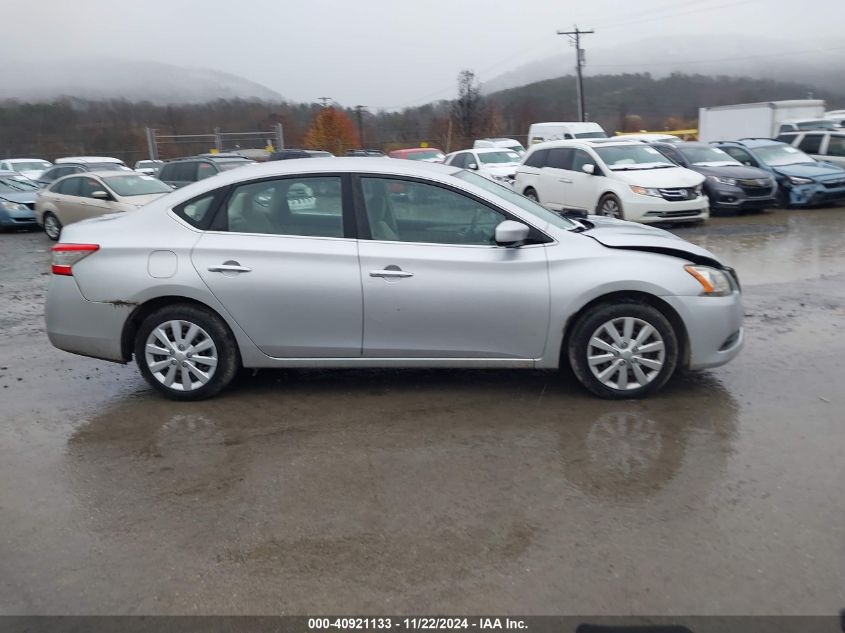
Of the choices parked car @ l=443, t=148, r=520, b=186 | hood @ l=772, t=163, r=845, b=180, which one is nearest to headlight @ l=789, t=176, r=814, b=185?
hood @ l=772, t=163, r=845, b=180

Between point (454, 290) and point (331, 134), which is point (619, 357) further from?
point (331, 134)

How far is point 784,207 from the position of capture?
1677 cm

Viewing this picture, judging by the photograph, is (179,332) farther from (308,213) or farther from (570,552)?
(570,552)

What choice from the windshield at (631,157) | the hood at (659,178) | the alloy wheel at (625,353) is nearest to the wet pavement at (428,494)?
the alloy wheel at (625,353)

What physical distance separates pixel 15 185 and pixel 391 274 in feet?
63.5

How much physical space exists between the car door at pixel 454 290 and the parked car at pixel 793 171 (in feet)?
44.7

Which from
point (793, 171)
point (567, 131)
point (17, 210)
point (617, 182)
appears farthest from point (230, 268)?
point (567, 131)

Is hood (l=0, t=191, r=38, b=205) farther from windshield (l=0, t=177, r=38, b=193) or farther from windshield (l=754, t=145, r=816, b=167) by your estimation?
windshield (l=754, t=145, r=816, b=167)

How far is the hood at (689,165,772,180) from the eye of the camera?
620 inches

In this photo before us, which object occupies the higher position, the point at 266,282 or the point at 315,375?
the point at 266,282
